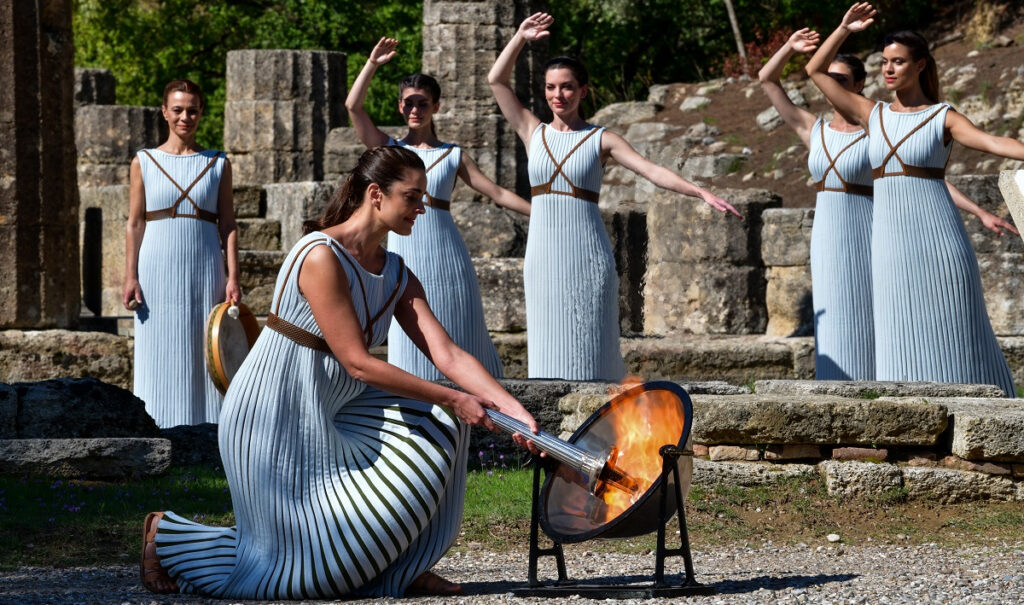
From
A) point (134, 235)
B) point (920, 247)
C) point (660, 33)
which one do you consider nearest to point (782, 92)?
point (920, 247)

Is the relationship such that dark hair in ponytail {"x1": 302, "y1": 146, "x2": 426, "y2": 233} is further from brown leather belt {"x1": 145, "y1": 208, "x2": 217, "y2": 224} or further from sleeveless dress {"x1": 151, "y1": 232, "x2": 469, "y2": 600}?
brown leather belt {"x1": 145, "y1": 208, "x2": 217, "y2": 224}

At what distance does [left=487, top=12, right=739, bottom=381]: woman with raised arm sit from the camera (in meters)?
7.55

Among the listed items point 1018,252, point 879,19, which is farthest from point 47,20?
point 879,19

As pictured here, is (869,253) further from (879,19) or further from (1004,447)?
(879,19)

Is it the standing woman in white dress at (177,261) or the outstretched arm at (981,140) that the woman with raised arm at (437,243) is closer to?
the standing woman in white dress at (177,261)

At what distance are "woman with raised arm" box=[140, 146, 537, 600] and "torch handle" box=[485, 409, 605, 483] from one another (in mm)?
51

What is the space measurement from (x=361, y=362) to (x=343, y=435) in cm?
31

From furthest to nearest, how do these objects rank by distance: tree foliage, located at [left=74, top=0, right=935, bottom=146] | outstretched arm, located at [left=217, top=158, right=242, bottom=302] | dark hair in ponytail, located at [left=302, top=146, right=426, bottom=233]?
tree foliage, located at [left=74, top=0, right=935, bottom=146] → outstretched arm, located at [left=217, top=158, right=242, bottom=302] → dark hair in ponytail, located at [left=302, top=146, right=426, bottom=233]

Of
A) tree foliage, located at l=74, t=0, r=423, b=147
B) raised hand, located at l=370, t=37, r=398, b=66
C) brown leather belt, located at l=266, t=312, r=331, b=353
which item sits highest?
tree foliage, located at l=74, t=0, r=423, b=147

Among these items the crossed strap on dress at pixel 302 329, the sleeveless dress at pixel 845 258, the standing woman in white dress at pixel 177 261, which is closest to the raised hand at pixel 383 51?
the standing woman in white dress at pixel 177 261

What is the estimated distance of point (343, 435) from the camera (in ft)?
15.9

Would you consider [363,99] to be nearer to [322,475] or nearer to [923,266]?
[923,266]

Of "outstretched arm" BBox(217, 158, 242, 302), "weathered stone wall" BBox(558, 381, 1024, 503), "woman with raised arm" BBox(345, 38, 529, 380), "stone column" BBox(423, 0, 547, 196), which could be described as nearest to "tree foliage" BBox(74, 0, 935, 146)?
"stone column" BBox(423, 0, 547, 196)

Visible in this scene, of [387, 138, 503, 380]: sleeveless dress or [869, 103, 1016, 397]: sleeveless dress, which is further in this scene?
[387, 138, 503, 380]: sleeveless dress
